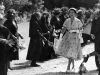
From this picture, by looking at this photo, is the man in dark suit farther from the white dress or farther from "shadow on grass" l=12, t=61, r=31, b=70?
the white dress

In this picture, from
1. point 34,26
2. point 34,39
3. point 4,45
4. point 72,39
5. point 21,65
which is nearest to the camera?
point 4,45

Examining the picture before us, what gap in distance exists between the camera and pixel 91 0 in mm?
42125

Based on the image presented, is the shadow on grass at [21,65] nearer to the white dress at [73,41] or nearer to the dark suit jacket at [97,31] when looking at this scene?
the white dress at [73,41]

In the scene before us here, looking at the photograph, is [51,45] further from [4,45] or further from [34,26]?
[4,45]

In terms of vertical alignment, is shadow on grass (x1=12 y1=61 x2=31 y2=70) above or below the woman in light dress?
below

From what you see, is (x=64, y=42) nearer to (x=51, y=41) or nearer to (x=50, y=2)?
(x=51, y=41)

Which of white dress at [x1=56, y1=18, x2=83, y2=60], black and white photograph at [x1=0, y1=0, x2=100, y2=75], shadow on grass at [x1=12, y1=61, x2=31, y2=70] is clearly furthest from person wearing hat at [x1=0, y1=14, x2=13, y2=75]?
shadow on grass at [x1=12, y1=61, x2=31, y2=70]

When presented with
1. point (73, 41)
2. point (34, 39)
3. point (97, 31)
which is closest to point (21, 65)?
point (34, 39)

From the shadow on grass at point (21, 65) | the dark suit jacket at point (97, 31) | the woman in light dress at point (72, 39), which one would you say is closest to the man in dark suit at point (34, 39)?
the shadow on grass at point (21, 65)

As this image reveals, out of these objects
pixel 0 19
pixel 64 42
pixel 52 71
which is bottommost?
pixel 52 71

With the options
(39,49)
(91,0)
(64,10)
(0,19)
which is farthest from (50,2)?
(0,19)

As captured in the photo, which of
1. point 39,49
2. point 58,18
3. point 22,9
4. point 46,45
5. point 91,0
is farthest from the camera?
point 91,0

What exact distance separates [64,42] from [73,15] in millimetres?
849

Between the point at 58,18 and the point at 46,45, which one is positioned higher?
the point at 58,18
